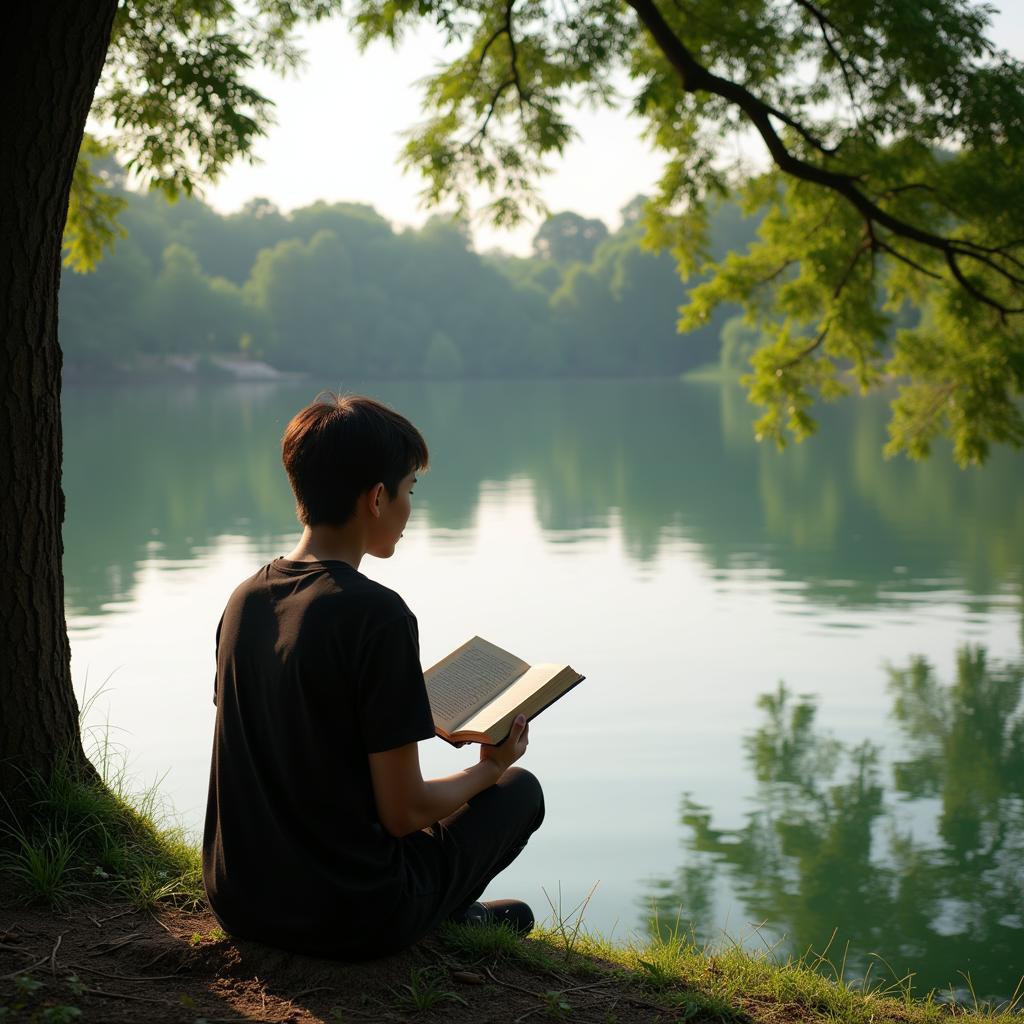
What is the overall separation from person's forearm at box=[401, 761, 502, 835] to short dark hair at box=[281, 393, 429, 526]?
597 millimetres

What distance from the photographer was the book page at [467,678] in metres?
3.04

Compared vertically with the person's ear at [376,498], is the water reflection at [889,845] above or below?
below

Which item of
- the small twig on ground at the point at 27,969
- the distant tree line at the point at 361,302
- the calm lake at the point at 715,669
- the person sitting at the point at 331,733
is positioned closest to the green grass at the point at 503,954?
the small twig on ground at the point at 27,969

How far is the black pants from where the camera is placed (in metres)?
2.91

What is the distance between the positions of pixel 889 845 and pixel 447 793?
3.98 metres

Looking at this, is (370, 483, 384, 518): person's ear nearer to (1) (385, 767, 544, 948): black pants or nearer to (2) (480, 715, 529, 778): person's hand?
(2) (480, 715, 529, 778): person's hand

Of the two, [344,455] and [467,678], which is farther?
[467,678]

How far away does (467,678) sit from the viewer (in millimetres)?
3129

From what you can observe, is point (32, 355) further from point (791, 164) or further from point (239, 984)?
point (791, 164)

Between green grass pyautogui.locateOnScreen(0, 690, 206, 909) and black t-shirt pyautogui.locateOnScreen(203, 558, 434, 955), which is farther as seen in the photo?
green grass pyautogui.locateOnScreen(0, 690, 206, 909)

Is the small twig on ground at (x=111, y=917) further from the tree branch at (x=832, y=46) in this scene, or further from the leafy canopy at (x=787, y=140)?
the tree branch at (x=832, y=46)

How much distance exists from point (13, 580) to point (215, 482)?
61.9ft

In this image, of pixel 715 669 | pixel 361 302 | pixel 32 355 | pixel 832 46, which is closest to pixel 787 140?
pixel 832 46

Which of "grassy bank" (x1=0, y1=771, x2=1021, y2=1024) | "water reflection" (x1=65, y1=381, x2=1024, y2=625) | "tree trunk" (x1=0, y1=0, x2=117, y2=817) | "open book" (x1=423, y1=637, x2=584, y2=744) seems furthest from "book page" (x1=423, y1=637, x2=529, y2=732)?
"water reflection" (x1=65, y1=381, x2=1024, y2=625)
